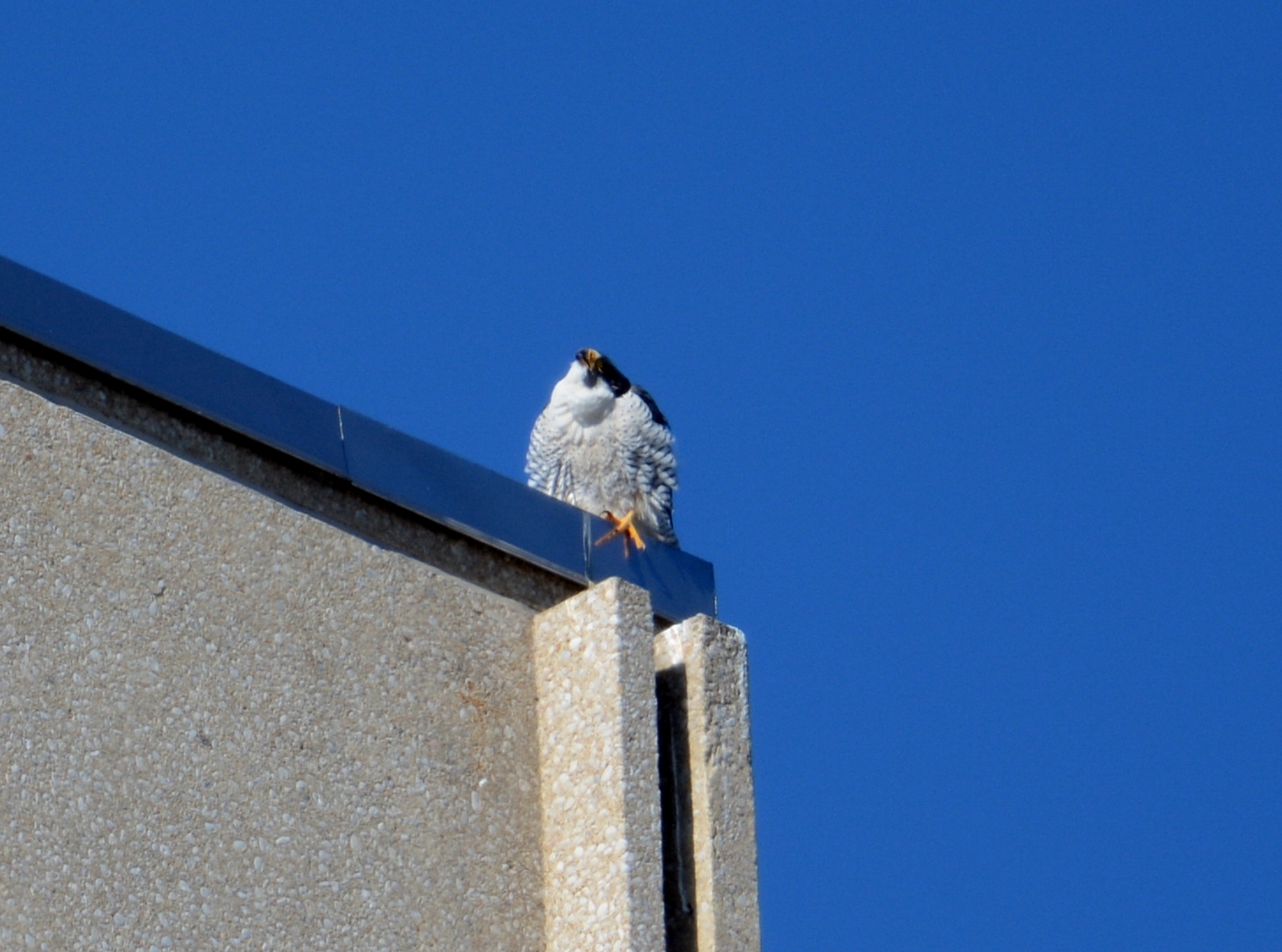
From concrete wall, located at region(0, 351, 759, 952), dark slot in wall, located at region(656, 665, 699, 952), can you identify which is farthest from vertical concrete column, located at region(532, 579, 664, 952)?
dark slot in wall, located at region(656, 665, 699, 952)

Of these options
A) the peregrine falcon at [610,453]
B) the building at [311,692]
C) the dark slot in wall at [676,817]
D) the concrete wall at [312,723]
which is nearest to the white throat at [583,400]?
the peregrine falcon at [610,453]

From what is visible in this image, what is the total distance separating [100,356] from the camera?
4879 millimetres

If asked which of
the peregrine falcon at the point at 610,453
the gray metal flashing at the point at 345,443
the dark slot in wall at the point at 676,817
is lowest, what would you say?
the dark slot in wall at the point at 676,817

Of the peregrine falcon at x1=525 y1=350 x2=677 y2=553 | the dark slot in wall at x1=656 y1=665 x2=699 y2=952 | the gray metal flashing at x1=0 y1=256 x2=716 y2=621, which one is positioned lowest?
the dark slot in wall at x1=656 y1=665 x2=699 y2=952

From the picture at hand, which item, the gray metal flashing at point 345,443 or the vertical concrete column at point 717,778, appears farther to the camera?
the vertical concrete column at point 717,778

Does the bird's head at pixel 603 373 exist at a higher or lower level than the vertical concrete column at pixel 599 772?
higher

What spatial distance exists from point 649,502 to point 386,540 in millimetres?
3357

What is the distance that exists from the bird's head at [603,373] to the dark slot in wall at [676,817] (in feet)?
11.0

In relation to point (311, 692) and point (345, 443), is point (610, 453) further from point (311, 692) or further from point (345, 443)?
point (311, 692)

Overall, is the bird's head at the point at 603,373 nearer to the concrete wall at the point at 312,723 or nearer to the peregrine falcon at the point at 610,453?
the peregrine falcon at the point at 610,453

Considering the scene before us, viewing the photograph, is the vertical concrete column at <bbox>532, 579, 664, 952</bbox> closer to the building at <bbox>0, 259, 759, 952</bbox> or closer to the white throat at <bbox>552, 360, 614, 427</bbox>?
the building at <bbox>0, 259, 759, 952</bbox>

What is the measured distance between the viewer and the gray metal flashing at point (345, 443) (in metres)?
4.86

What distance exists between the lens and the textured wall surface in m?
4.34

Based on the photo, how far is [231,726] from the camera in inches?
183
